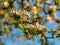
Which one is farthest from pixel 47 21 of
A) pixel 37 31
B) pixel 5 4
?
pixel 5 4

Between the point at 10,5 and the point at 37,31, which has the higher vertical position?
the point at 10,5

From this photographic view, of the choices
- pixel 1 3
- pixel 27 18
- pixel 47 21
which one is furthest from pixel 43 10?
pixel 1 3

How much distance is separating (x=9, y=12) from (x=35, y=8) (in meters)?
1.03

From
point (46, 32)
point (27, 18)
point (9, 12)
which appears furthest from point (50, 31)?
point (9, 12)

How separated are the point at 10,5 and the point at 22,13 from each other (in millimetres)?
706

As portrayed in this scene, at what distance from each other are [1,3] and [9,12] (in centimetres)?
47

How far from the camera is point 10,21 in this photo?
31.4 feet

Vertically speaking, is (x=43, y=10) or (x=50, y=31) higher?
(x=43, y=10)

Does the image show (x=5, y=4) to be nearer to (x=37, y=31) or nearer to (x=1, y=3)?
(x=1, y=3)

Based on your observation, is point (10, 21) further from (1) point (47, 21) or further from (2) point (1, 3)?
(1) point (47, 21)

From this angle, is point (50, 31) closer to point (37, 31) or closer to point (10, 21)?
point (37, 31)

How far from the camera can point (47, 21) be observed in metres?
10.1

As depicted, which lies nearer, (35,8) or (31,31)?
(31,31)

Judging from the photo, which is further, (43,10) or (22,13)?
(43,10)
